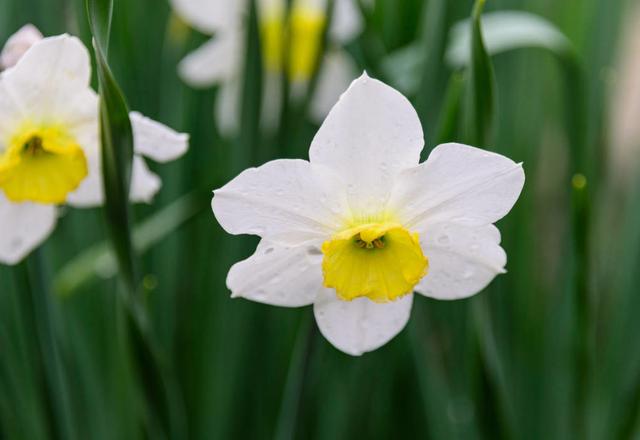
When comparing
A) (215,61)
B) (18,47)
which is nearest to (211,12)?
(215,61)

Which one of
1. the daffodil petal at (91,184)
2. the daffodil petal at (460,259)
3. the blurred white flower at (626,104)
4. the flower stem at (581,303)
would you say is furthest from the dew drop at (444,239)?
the blurred white flower at (626,104)

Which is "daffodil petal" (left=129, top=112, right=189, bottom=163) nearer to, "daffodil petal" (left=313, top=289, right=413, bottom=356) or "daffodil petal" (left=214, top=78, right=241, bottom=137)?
"daffodil petal" (left=313, top=289, right=413, bottom=356)

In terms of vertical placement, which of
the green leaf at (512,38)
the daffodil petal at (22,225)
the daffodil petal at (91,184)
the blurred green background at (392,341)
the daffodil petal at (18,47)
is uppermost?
the daffodil petal at (18,47)

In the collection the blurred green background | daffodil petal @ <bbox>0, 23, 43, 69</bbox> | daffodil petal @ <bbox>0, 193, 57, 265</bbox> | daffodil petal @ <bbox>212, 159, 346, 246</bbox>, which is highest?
daffodil petal @ <bbox>0, 23, 43, 69</bbox>

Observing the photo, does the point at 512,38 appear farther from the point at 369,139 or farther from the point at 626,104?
the point at 626,104

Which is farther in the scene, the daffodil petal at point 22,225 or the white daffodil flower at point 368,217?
the daffodil petal at point 22,225

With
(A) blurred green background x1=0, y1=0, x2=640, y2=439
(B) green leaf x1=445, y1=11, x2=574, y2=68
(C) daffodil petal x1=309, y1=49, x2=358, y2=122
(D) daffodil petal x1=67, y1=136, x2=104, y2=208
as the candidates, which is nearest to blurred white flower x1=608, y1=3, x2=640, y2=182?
(A) blurred green background x1=0, y1=0, x2=640, y2=439

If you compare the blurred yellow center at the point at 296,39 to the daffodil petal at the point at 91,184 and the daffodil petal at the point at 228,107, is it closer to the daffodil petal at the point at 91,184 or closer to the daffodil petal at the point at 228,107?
the daffodil petal at the point at 228,107
